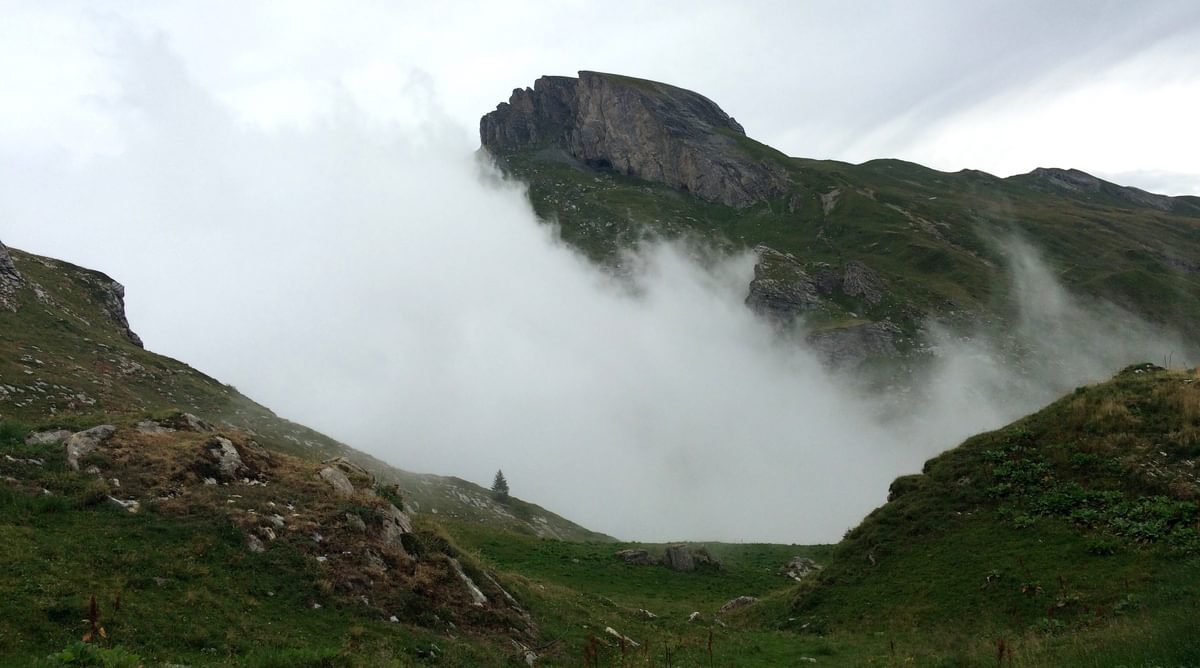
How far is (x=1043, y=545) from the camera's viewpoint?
24344mm

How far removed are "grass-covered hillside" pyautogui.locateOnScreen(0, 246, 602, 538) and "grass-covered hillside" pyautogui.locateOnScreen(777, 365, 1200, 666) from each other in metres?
31.7

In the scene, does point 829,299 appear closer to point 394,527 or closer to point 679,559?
point 679,559

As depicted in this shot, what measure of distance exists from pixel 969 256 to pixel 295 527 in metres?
210

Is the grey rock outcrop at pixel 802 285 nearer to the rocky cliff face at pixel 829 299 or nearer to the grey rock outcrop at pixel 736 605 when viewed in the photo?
the rocky cliff face at pixel 829 299

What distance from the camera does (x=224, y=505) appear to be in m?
20.4

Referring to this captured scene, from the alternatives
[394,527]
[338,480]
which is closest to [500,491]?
[338,480]

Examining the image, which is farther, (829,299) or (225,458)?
(829,299)

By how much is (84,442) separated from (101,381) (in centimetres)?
3463

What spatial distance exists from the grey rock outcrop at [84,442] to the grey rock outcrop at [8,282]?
4336cm

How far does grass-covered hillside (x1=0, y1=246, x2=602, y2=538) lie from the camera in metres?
40.9

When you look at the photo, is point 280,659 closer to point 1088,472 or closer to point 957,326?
point 1088,472

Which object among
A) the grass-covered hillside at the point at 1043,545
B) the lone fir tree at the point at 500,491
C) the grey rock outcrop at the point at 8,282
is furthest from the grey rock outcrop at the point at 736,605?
the grey rock outcrop at the point at 8,282

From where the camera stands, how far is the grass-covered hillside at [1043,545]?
18.5 m

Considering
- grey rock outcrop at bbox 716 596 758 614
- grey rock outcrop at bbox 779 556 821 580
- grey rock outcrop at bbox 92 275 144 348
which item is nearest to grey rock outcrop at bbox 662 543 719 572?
grey rock outcrop at bbox 779 556 821 580
